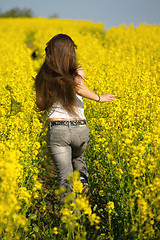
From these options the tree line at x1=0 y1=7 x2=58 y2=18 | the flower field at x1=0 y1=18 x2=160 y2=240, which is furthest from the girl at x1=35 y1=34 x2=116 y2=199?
the tree line at x1=0 y1=7 x2=58 y2=18

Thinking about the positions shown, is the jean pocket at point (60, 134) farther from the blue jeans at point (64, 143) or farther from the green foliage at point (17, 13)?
the green foliage at point (17, 13)

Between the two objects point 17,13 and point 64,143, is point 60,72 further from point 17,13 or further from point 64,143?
point 17,13

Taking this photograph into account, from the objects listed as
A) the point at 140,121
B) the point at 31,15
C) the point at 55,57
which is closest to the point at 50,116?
the point at 55,57

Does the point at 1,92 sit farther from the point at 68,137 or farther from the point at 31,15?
the point at 31,15

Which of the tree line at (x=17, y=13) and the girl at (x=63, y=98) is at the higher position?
the tree line at (x=17, y=13)

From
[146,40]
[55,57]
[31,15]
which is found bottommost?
[55,57]

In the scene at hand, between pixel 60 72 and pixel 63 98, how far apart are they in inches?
8.3

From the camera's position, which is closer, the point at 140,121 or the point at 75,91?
the point at 75,91

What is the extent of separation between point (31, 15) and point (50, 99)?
163 ft

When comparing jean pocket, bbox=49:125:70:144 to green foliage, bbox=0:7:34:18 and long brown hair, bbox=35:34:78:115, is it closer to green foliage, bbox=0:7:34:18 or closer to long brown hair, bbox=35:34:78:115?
long brown hair, bbox=35:34:78:115

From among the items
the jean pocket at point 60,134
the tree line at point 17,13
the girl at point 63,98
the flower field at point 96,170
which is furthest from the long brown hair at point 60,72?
the tree line at point 17,13

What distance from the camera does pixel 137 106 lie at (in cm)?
374

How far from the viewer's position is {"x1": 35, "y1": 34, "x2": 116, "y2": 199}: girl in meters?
2.34

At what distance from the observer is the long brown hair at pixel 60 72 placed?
2334 mm
